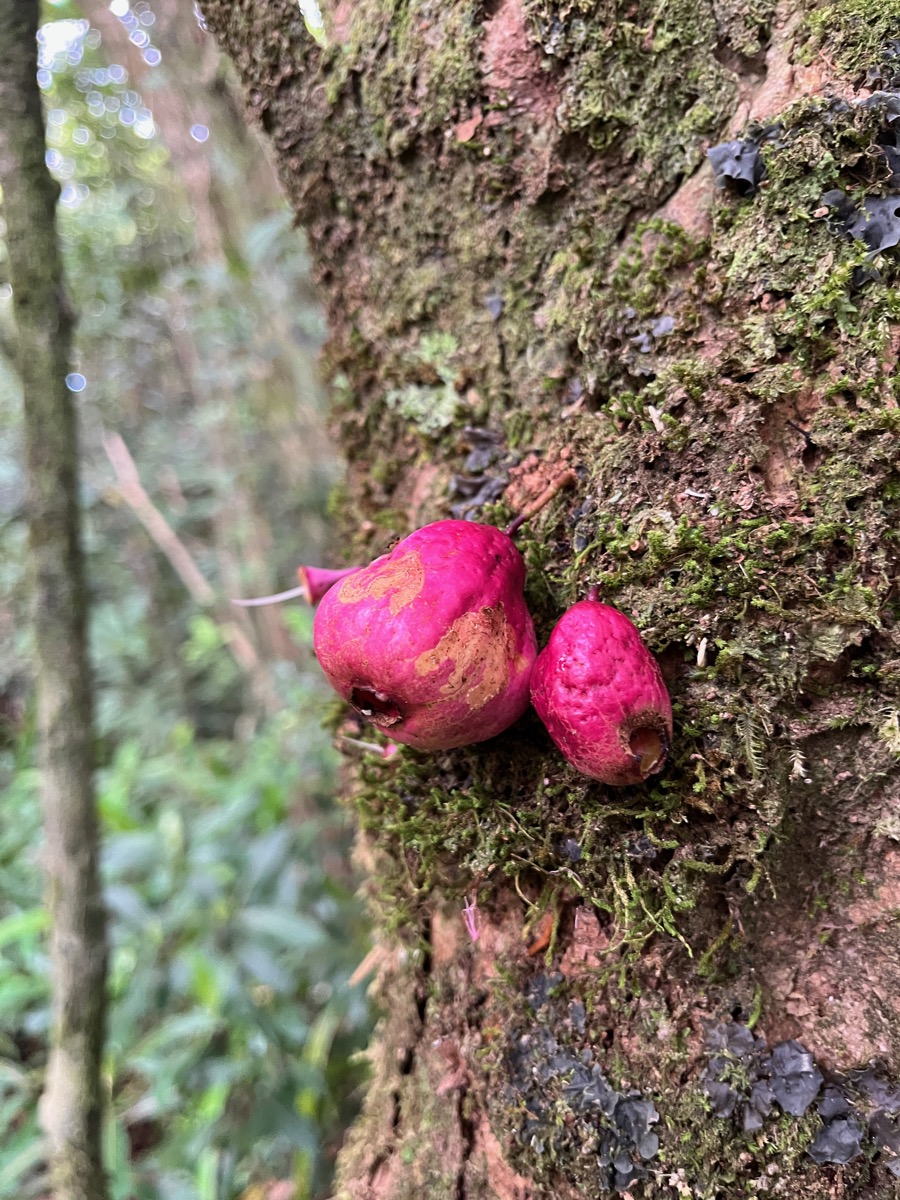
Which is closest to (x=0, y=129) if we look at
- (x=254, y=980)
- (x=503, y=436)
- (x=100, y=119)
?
(x=503, y=436)

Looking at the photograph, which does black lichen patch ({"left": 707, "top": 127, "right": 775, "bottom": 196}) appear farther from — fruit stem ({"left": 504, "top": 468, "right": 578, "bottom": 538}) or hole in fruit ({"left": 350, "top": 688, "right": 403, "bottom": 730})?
hole in fruit ({"left": 350, "top": 688, "right": 403, "bottom": 730})

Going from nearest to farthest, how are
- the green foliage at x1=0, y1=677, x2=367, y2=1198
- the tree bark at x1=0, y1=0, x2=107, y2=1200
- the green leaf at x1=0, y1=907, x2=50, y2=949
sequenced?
the tree bark at x1=0, y1=0, x2=107, y2=1200
the green foliage at x1=0, y1=677, x2=367, y2=1198
the green leaf at x1=0, y1=907, x2=50, y2=949

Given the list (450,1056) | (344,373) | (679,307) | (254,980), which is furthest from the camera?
(254,980)

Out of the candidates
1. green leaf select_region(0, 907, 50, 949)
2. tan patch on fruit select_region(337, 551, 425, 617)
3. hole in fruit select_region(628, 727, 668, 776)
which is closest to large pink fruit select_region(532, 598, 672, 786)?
hole in fruit select_region(628, 727, 668, 776)

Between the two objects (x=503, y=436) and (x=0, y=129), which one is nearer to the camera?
(x=503, y=436)

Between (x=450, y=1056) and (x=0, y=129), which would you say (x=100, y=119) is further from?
(x=450, y=1056)

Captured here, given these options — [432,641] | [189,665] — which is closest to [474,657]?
[432,641]
